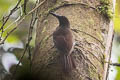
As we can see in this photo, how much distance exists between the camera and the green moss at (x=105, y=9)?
2391mm

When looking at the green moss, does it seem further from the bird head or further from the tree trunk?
the bird head

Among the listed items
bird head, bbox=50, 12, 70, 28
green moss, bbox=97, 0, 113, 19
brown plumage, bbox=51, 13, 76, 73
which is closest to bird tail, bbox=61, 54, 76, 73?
brown plumage, bbox=51, 13, 76, 73

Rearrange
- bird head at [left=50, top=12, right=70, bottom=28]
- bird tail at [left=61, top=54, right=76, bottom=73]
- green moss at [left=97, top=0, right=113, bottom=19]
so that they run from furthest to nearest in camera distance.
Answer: green moss at [left=97, top=0, right=113, bottom=19], bird head at [left=50, top=12, right=70, bottom=28], bird tail at [left=61, top=54, right=76, bottom=73]

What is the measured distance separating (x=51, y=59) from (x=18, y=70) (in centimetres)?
24

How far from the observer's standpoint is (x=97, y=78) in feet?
6.59

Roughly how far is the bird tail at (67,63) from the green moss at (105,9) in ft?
1.99

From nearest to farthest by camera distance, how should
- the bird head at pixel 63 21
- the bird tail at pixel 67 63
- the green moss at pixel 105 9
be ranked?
the bird tail at pixel 67 63
the bird head at pixel 63 21
the green moss at pixel 105 9

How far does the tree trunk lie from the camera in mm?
1979

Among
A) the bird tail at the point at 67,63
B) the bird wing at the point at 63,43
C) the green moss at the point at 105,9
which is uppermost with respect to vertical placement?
the green moss at the point at 105,9

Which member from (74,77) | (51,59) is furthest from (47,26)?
(74,77)

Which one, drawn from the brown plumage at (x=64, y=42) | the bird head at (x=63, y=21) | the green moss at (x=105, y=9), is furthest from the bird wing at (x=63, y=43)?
the green moss at (x=105, y=9)

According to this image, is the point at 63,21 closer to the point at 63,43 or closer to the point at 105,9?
the point at 63,43

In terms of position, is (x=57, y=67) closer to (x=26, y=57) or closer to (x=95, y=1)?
(x=26, y=57)

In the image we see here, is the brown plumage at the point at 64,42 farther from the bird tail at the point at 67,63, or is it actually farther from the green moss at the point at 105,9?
the green moss at the point at 105,9
